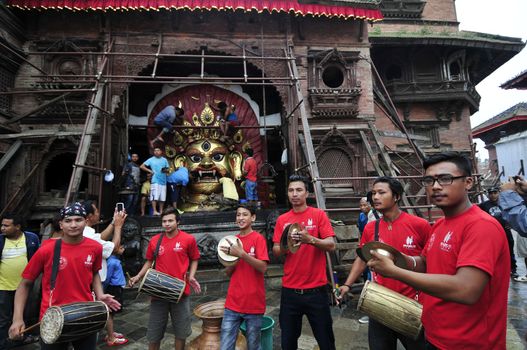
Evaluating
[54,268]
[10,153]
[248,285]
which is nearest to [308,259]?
[248,285]

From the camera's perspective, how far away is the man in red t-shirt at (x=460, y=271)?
1.70m

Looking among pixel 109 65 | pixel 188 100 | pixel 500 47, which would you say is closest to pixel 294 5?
pixel 188 100

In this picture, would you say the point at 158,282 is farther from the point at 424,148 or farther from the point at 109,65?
the point at 424,148

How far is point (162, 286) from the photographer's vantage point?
3621 millimetres

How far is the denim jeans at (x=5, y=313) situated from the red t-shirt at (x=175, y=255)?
244 cm

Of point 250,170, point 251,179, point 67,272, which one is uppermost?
point 250,170

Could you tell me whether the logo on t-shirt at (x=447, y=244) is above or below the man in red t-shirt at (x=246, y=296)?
above

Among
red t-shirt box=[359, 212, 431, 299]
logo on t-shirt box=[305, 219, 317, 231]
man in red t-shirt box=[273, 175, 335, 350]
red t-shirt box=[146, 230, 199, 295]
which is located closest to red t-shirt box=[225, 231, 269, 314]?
man in red t-shirt box=[273, 175, 335, 350]

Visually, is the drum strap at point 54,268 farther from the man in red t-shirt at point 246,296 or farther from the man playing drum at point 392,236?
the man playing drum at point 392,236

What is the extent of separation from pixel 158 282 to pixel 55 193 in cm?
778

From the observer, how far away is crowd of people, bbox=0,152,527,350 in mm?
1794

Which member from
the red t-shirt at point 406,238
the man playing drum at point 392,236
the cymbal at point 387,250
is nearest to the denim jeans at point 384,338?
the man playing drum at point 392,236

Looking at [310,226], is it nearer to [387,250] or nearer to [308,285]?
[308,285]

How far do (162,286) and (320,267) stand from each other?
197 centimetres
